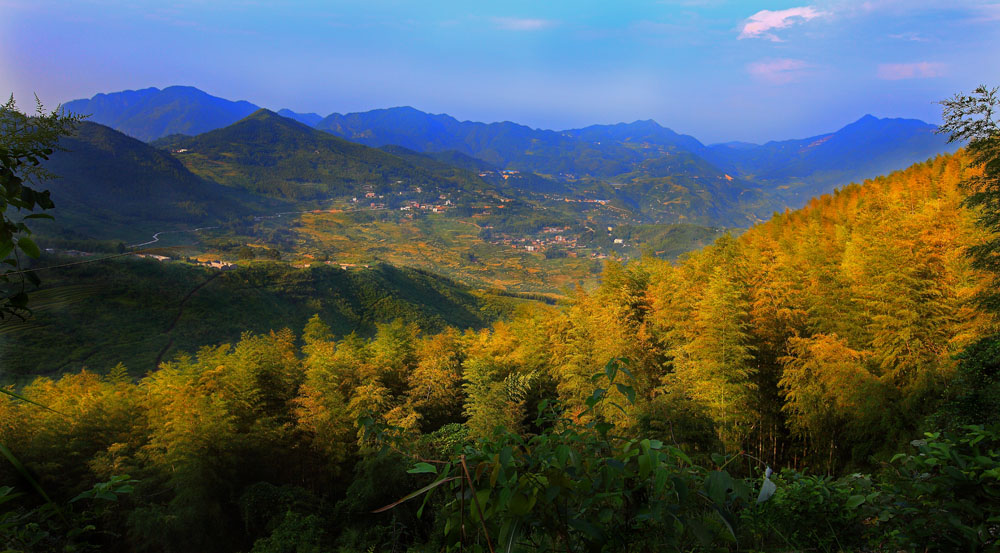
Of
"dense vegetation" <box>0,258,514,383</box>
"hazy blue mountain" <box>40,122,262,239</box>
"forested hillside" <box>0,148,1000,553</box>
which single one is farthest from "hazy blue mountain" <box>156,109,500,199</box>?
"forested hillside" <box>0,148,1000,553</box>

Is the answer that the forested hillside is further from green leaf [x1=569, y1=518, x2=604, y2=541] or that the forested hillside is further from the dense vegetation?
the dense vegetation

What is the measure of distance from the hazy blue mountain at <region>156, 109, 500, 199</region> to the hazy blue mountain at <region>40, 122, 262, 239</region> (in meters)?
30.2

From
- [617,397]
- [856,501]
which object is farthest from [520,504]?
[617,397]

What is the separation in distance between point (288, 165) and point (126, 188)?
3176 inches

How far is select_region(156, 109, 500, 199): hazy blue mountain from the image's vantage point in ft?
513

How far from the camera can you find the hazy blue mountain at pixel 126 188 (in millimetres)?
84338

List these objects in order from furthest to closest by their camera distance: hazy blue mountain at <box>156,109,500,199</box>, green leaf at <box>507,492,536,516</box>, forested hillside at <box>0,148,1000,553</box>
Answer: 1. hazy blue mountain at <box>156,109,500,199</box>
2. forested hillside at <box>0,148,1000,553</box>
3. green leaf at <box>507,492,536,516</box>

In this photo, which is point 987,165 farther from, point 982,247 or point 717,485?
point 717,485

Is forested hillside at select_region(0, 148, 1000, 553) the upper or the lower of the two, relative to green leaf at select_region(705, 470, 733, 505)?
lower

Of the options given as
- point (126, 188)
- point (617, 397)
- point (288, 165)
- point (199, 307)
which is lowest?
point (199, 307)

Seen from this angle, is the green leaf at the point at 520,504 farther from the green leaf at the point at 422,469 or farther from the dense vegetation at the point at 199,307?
the dense vegetation at the point at 199,307

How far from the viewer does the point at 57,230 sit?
50469 mm

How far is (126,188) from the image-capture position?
10062 cm

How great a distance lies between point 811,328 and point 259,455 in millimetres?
14063
